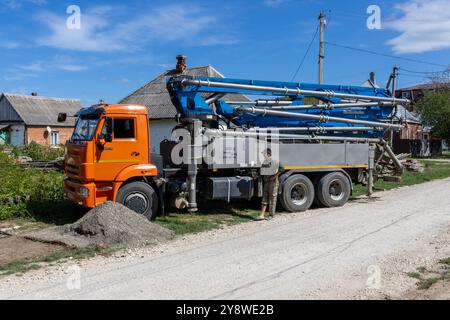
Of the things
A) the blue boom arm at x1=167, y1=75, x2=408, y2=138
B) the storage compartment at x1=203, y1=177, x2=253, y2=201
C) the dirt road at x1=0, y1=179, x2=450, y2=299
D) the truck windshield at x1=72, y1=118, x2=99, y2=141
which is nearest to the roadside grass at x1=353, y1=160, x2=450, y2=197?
the blue boom arm at x1=167, y1=75, x2=408, y2=138

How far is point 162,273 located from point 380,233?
486cm

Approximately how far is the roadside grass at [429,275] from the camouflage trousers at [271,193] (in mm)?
4854

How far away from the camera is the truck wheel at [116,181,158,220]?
10.6 meters

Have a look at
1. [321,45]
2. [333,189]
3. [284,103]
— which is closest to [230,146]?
[284,103]

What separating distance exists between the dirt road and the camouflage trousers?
74 centimetres

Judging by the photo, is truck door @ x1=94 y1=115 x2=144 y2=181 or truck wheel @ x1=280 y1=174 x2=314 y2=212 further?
truck wheel @ x1=280 y1=174 x2=314 y2=212

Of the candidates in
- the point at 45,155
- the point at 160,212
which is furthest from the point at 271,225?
the point at 45,155

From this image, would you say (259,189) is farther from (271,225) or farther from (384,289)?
(384,289)

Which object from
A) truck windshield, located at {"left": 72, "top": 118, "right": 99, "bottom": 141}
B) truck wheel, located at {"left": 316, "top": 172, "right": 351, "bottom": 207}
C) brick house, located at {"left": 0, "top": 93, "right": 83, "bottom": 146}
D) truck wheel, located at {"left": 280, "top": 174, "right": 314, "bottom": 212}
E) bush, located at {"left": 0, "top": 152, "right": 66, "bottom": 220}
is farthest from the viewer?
brick house, located at {"left": 0, "top": 93, "right": 83, "bottom": 146}

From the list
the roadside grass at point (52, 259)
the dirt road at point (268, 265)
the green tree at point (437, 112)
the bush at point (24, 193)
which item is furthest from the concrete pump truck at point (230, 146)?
the green tree at point (437, 112)

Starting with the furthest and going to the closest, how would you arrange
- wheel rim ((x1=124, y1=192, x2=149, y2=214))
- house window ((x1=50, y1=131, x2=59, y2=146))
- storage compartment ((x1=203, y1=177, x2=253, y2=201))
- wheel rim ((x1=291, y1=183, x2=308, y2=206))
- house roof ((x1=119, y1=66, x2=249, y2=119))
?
house window ((x1=50, y1=131, x2=59, y2=146))
house roof ((x1=119, y1=66, x2=249, y2=119))
wheel rim ((x1=291, y1=183, x2=308, y2=206))
storage compartment ((x1=203, y1=177, x2=253, y2=201))
wheel rim ((x1=124, y1=192, x2=149, y2=214))

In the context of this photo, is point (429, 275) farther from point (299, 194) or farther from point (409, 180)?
point (409, 180)

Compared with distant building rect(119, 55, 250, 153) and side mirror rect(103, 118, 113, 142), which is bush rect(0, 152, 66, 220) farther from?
distant building rect(119, 55, 250, 153)

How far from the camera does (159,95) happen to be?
99.9 ft
